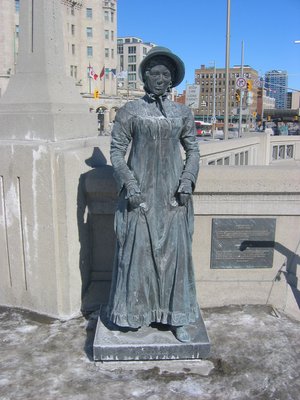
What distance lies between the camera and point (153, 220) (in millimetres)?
3240

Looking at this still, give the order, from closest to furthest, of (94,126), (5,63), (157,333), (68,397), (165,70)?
(68,397) < (165,70) < (157,333) < (94,126) < (5,63)

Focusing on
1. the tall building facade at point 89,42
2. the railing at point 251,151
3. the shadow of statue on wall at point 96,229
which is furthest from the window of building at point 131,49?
the shadow of statue on wall at point 96,229

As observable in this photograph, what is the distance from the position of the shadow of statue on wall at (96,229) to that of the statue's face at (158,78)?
1.13 meters

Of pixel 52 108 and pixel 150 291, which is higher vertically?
pixel 52 108

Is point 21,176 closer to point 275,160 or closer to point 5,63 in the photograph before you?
point 275,160

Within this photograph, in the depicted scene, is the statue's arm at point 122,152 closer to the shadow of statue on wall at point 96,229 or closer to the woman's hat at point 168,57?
the woman's hat at point 168,57

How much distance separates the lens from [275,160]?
58.1 feet

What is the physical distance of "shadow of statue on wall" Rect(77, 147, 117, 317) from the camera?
159 inches

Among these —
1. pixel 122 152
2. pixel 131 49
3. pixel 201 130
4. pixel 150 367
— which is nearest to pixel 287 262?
pixel 150 367

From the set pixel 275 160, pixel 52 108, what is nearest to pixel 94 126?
pixel 52 108

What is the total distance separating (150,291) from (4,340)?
4.49 ft

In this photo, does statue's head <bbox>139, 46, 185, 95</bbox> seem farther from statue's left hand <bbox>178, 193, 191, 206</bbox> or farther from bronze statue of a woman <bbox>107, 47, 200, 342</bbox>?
statue's left hand <bbox>178, 193, 191, 206</bbox>

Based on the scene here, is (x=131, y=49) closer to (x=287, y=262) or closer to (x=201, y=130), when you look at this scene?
(x=201, y=130)

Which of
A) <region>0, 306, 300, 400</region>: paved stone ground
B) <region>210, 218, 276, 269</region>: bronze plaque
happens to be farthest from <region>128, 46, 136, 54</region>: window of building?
<region>0, 306, 300, 400</region>: paved stone ground
